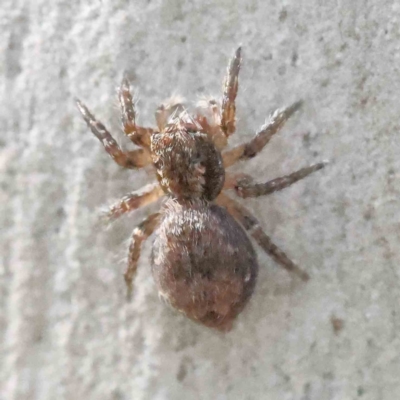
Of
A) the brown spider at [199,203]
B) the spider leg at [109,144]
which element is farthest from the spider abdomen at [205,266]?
the spider leg at [109,144]

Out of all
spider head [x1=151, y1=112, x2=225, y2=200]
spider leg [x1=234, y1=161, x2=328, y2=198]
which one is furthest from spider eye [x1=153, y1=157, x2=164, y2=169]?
spider leg [x1=234, y1=161, x2=328, y2=198]

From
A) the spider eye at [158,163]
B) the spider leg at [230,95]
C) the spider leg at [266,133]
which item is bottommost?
the spider leg at [266,133]


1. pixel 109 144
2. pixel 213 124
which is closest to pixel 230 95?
pixel 213 124

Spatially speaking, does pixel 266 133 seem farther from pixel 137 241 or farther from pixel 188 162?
pixel 137 241

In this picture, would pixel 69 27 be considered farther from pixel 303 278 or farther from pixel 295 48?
pixel 303 278

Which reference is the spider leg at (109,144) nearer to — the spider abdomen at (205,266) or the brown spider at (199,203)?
the brown spider at (199,203)
